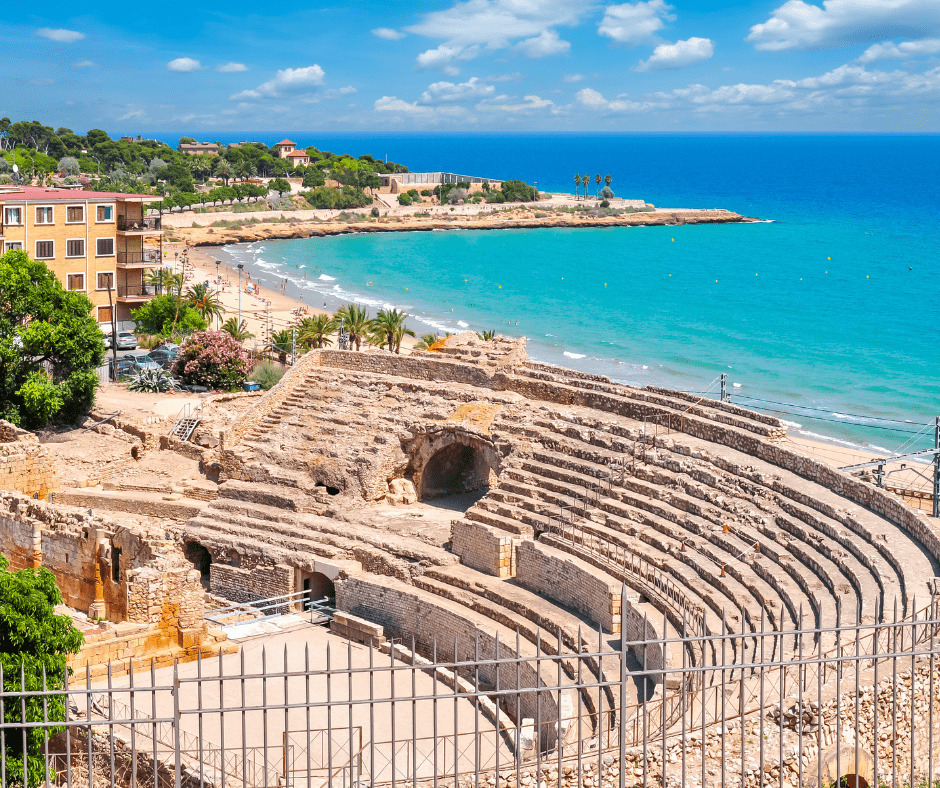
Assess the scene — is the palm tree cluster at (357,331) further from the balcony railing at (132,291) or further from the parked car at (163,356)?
the balcony railing at (132,291)

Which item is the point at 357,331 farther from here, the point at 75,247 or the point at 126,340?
the point at 75,247

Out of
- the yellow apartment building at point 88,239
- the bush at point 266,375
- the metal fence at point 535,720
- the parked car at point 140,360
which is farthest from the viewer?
the yellow apartment building at point 88,239

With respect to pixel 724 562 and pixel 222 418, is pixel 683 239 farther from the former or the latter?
pixel 724 562

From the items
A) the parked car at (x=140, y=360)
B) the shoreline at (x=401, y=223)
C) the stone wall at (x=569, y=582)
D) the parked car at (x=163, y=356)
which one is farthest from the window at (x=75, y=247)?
the shoreline at (x=401, y=223)

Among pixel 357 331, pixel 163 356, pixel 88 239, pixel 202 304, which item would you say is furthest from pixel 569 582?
pixel 202 304

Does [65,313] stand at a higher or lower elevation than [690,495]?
higher

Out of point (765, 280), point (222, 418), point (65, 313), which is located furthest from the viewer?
point (765, 280)

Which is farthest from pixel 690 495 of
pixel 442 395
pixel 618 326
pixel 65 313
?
pixel 618 326

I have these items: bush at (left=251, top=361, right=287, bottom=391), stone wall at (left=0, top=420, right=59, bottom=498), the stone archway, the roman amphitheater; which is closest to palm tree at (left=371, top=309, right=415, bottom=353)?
bush at (left=251, top=361, right=287, bottom=391)
